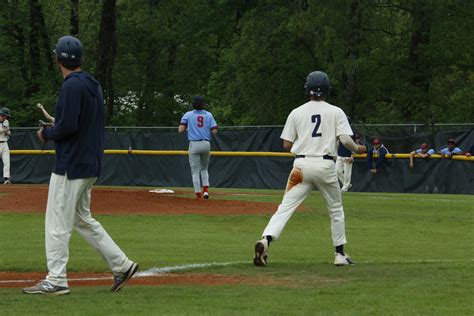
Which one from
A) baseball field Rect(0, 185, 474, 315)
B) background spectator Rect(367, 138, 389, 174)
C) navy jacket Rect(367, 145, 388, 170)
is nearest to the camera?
baseball field Rect(0, 185, 474, 315)

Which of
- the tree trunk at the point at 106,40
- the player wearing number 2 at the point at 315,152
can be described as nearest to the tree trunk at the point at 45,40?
the tree trunk at the point at 106,40

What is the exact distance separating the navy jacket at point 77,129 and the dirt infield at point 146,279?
1.51 m

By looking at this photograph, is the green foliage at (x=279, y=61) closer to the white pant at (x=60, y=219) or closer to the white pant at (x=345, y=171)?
the white pant at (x=345, y=171)

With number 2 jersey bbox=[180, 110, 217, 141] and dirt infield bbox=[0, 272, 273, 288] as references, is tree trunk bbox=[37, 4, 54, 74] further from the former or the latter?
dirt infield bbox=[0, 272, 273, 288]

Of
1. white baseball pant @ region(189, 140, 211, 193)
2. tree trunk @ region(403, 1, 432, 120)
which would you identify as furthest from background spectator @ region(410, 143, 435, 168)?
tree trunk @ region(403, 1, 432, 120)

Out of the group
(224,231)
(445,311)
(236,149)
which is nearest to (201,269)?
(445,311)

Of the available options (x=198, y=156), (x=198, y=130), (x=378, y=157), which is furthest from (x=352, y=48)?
(x=198, y=130)

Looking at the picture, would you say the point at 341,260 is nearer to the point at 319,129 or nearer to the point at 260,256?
the point at 260,256

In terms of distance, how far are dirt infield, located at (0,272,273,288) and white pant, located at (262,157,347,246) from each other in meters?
1.19

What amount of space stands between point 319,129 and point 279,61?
111 ft

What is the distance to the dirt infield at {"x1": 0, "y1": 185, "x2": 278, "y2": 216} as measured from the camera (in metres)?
19.0

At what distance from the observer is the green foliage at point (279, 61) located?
138ft

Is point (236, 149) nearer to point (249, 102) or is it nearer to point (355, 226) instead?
point (249, 102)

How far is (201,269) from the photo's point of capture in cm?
1073
